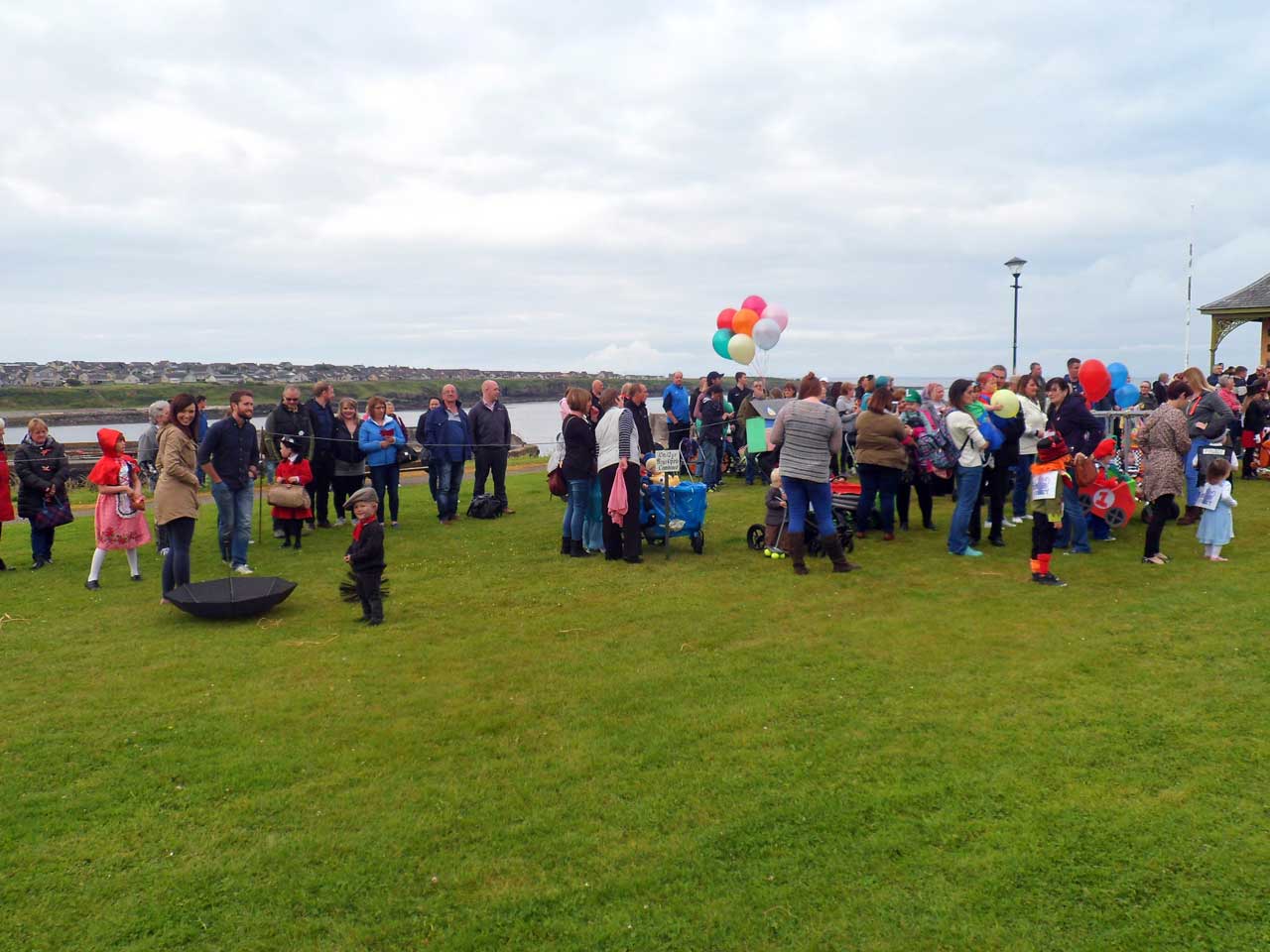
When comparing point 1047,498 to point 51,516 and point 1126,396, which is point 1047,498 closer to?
point 1126,396

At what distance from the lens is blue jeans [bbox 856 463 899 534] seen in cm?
886

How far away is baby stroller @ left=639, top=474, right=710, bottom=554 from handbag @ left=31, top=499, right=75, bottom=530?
623 centimetres

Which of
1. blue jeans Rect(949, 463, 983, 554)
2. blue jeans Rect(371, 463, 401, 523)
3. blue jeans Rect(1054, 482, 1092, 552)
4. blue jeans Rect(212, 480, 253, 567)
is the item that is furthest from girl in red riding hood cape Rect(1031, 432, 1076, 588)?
blue jeans Rect(212, 480, 253, 567)

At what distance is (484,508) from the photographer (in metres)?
11.5

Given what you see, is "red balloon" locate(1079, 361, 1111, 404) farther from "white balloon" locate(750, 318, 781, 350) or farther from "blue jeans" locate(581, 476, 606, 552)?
"white balloon" locate(750, 318, 781, 350)

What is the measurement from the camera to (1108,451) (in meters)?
8.60

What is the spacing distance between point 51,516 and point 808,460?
7.94 meters

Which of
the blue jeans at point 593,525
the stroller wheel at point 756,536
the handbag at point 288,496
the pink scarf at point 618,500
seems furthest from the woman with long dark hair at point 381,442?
the stroller wheel at point 756,536

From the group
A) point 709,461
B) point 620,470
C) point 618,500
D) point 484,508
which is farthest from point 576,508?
point 709,461

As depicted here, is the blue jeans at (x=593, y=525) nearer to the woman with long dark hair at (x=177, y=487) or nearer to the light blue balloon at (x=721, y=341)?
the woman with long dark hair at (x=177, y=487)

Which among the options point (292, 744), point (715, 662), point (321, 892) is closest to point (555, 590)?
point (715, 662)

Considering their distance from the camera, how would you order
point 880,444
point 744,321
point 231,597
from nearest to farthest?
point 231,597 < point 880,444 < point 744,321

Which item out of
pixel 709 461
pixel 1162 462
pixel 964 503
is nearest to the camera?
pixel 1162 462

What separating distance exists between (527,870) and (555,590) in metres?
4.26
